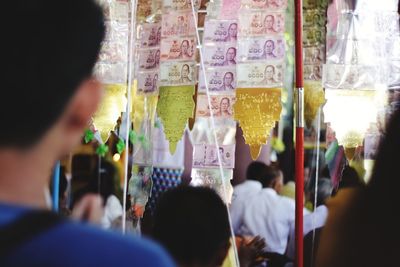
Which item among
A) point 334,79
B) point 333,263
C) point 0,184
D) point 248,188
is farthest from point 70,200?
point 0,184

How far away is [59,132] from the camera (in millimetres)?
979

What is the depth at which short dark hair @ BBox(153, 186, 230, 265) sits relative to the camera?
5.70 ft

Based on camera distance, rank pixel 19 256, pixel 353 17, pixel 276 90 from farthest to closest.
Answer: pixel 353 17 < pixel 276 90 < pixel 19 256

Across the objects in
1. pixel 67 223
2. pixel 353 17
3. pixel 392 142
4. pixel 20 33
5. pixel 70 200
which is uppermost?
pixel 353 17

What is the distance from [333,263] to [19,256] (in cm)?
73

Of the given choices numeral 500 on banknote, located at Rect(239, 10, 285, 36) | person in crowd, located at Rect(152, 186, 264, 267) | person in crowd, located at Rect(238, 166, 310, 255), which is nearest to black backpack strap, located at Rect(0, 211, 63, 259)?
person in crowd, located at Rect(152, 186, 264, 267)

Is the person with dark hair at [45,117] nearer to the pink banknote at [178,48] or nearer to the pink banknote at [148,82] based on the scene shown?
the pink banknote at [178,48]

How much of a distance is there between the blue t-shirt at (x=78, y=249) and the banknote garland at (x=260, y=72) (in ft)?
7.44

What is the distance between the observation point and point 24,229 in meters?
0.86

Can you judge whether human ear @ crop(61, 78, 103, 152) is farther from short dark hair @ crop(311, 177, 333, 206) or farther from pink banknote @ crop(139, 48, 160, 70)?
short dark hair @ crop(311, 177, 333, 206)

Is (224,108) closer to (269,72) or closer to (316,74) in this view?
(269,72)

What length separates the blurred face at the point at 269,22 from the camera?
3.20 metres

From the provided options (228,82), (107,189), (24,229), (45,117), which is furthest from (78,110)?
(107,189)

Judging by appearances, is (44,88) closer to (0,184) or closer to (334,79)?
(0,184)
